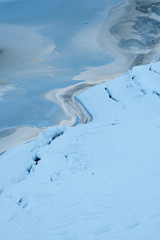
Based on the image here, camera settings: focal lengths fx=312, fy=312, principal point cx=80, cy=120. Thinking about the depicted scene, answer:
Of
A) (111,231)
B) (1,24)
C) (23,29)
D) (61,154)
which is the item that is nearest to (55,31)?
(23,29)

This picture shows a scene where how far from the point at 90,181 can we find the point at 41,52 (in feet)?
24.6

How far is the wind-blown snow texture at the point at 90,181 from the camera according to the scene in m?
3.14

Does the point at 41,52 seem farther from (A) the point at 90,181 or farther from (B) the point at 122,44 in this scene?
(A) the point at 90,181

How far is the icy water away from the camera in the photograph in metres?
7.47

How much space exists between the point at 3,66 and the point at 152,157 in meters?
6.62

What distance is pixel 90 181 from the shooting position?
3936 millimetres

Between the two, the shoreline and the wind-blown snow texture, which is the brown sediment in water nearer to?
the shoreline

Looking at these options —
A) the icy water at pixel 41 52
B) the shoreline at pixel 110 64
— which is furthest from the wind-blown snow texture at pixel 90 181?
the icy water at pixel 41 52

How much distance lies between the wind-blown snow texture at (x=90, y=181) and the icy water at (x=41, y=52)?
1748 mm

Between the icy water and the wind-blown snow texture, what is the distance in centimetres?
175

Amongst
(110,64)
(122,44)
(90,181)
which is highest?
(122,44)

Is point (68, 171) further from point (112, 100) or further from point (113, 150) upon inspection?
point (112, 100)

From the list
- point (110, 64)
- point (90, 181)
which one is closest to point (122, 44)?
point (110, 64)

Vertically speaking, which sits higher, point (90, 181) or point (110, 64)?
point (110, 64)
